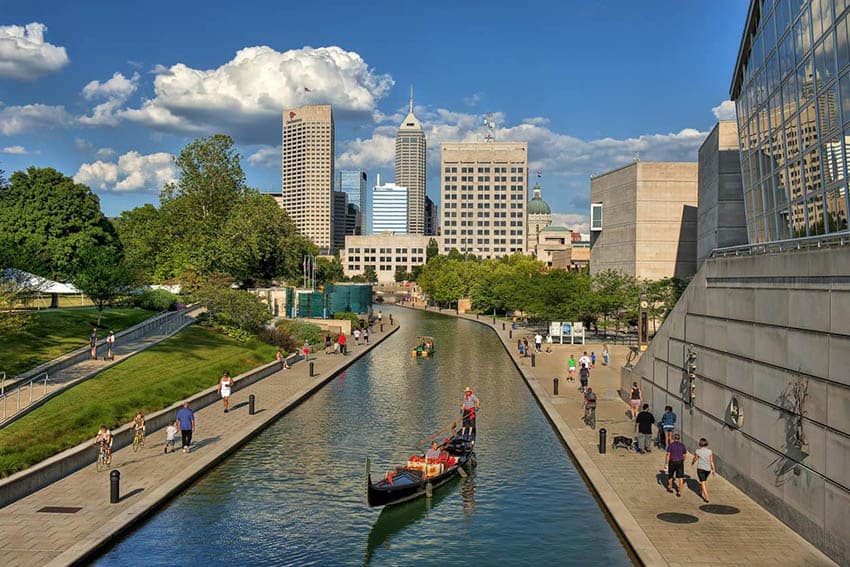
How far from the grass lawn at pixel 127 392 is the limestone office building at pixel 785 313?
814 inches

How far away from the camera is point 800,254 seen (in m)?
17.8

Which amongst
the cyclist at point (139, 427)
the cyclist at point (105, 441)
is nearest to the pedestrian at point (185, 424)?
the cyclist at point (139, 427)

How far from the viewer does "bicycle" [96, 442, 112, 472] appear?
24.4 m

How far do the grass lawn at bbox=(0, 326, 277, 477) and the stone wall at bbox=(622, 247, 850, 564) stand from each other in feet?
67.6

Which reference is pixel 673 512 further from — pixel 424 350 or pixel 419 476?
pixel 424 350

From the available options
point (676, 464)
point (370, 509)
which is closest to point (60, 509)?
point (370, 509)

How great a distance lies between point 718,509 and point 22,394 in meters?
26.3

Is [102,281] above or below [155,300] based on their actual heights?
above

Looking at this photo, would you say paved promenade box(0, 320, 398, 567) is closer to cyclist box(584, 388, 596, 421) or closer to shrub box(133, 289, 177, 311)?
cyclist box(584, 388, 596, 421)

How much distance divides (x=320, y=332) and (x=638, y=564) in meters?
56.7

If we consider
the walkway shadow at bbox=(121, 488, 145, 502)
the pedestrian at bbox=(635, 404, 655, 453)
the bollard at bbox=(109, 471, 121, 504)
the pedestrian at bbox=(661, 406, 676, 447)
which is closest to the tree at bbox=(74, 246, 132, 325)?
the walkway shadow at bbox=(121, 488, 145, 502)

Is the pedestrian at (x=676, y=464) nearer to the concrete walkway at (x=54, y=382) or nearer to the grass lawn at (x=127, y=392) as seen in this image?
the grass lawn at (x=127, y=392)

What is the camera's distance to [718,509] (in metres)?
20.0

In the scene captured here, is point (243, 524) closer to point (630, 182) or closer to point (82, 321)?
point (82, 321)
